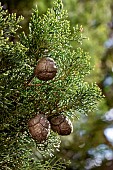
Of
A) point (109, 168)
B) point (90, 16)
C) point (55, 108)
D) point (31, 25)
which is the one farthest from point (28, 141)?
point (109, 168)

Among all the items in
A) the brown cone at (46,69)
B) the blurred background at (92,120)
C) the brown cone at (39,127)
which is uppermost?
the blurred background at (92,120)

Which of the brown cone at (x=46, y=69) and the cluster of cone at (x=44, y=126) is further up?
the brown cone at (x=46, y=69)

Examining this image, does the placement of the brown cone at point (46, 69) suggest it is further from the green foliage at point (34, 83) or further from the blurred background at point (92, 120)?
the blurred background at point (92, 120)

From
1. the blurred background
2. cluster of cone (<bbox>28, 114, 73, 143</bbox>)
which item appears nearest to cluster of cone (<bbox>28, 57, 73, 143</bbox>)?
cluster of cone (<bbox>28, 114, 73, 143</bbox>)

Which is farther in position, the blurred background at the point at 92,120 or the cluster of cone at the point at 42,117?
the blurred background at the point at 92,120

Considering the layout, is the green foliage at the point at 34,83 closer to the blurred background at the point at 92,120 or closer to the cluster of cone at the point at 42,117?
the cluster of cone at the point at 42,117

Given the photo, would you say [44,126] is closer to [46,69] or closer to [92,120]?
[46,69]

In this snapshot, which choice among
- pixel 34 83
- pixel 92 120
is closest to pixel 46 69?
pixel 34 83

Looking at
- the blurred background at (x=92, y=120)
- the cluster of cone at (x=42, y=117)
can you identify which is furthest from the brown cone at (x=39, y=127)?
the blurred background at (x=92, y=120)

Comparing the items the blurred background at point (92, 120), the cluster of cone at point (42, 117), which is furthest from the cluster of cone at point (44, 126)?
the blurred background at point (92, 120)
